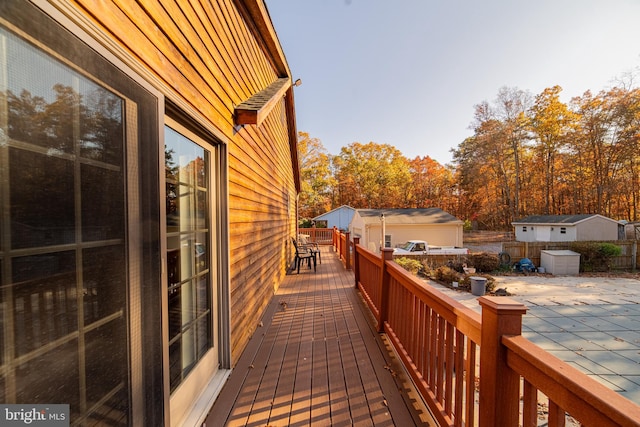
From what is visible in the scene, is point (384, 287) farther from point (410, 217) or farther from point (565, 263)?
A: point (410, 217)

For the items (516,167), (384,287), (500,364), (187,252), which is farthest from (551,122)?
(187,252)

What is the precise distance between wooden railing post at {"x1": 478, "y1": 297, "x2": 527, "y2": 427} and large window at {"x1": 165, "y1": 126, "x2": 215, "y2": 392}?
1.68m

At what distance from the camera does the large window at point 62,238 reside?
0.67 m

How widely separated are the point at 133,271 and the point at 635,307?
479 inches

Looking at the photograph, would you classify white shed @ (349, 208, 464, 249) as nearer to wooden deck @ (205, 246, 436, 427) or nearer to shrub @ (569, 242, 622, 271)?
shrub @ (569, 242, 622, 271)

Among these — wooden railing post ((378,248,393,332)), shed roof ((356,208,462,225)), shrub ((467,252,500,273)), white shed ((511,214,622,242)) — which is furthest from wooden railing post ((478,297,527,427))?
white shed ((511,214,622,242))

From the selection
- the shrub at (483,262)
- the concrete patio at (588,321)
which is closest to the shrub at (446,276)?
the concrete patio at (588,321)

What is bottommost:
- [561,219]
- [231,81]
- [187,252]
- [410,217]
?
[561,219]

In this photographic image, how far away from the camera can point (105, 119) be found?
95 cm

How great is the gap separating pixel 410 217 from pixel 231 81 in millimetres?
16288

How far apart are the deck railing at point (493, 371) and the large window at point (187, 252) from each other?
1.67 m

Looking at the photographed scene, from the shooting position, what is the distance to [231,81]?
98.1 inches

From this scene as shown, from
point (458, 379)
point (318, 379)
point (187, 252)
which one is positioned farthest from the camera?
point (318, 379)

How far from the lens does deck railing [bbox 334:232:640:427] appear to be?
0.73m
